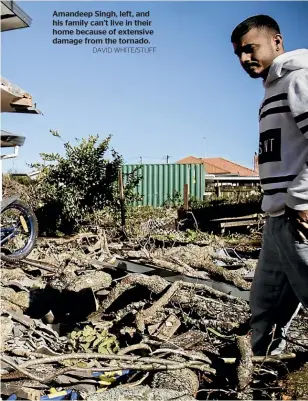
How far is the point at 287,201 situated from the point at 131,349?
1.64 meters

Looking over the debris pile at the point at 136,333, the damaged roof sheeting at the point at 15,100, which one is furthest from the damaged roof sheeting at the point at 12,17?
the debris pile at the point at 136,333

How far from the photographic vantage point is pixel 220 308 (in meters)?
3.99

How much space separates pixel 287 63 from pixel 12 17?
8437 mm

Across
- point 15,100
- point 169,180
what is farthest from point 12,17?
point 169,180

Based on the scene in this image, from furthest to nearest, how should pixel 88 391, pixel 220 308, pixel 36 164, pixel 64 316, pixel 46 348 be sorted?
pixel 36 164 < pixel 64 316 < pixel 220 308 < pixel 46 348 < pixel 88 391

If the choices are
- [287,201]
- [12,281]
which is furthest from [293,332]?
[12,281]

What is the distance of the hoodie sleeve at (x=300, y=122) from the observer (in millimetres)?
1868

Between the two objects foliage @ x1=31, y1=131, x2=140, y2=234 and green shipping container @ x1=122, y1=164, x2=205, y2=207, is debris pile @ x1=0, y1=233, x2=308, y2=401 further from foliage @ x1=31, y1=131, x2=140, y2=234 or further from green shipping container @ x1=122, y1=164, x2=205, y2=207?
green shipping container @ x1=122, y1=164, x2=205, y2=207

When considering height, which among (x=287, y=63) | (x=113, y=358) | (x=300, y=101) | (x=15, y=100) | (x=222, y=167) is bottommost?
(x=113, y=358)

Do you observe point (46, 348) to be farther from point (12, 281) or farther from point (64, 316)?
point (12, 281)

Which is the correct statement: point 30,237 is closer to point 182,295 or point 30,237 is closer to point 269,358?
point 182,295

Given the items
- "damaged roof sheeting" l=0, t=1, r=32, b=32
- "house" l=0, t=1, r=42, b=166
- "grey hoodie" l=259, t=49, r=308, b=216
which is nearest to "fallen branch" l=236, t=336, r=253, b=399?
"grey hoodie" l=259, t=49, r=308, b=216

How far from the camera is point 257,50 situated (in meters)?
2.08

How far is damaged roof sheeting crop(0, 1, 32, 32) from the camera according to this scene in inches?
344
